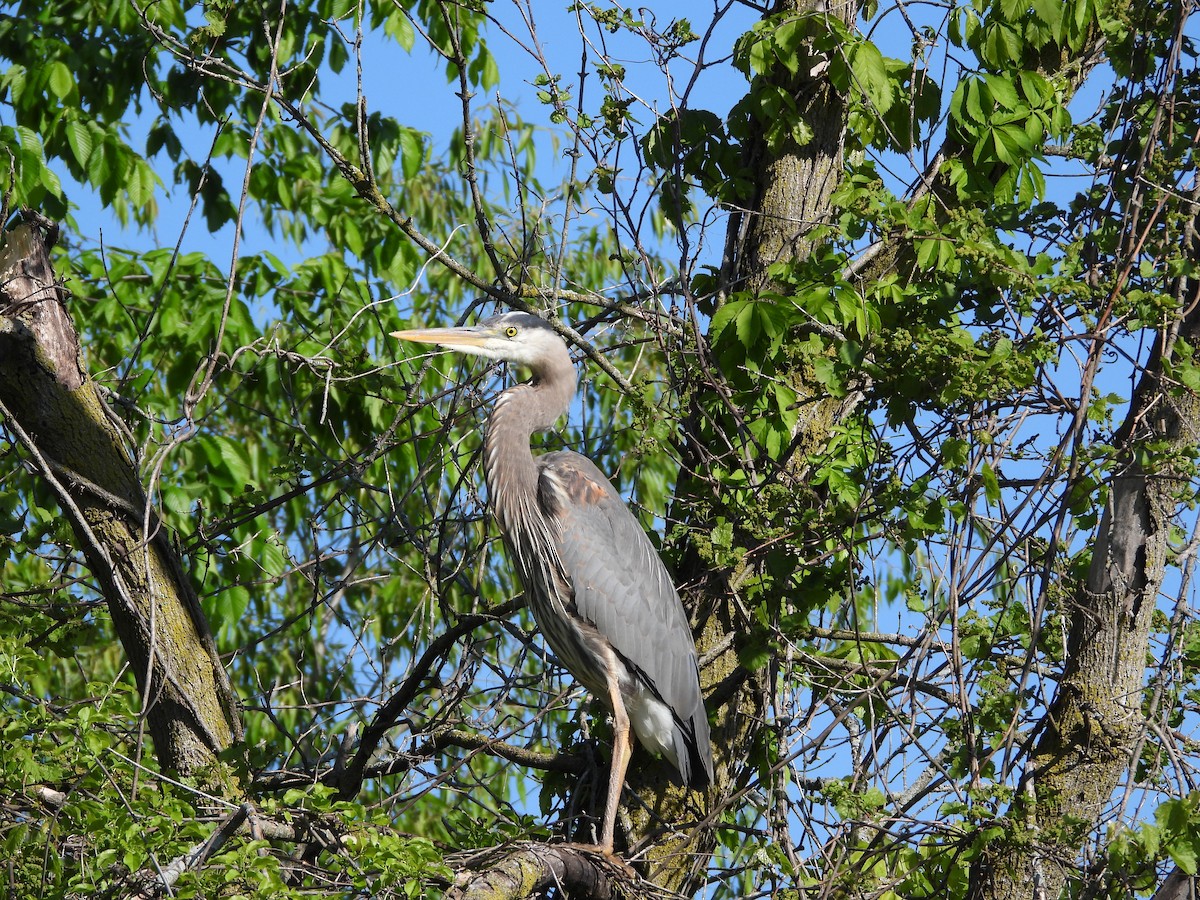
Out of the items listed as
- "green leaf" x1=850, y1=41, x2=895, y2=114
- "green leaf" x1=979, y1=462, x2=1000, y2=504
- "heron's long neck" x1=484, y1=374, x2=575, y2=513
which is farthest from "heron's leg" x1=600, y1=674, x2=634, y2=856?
"green leaf" x1=850, y1=41, x2=895, y2=114

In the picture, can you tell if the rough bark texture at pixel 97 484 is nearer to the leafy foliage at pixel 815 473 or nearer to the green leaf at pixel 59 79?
the leafy foliage at pixel 815 473

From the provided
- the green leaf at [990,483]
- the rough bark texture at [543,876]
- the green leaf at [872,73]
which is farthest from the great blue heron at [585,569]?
the green leaf at [872,73]

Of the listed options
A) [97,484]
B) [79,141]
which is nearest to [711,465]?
[97,484]

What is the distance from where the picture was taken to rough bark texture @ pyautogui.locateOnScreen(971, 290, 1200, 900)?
3.24 m

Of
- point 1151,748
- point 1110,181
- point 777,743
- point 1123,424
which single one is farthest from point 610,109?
point 1151,748

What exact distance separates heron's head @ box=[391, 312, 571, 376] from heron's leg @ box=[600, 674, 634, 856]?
1.10 metres

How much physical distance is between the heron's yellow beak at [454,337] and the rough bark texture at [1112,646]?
1992 mm

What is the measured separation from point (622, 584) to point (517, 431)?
2.13 feet

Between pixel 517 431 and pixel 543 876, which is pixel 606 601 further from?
pixel 543 876

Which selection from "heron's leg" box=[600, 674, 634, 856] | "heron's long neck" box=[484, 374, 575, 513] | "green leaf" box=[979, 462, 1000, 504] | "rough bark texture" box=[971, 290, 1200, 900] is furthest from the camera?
"heron's long neck" box=[484, 374, 575, 513]

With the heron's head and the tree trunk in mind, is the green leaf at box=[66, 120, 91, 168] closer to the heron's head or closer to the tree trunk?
the heron's head

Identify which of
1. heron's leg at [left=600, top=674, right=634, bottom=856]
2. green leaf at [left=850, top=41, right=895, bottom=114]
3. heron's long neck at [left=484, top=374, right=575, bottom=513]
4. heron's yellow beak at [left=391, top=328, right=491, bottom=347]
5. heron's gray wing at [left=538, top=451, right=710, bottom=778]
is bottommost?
heron's leg at [left=600, top=674, right=634, bottom=856]

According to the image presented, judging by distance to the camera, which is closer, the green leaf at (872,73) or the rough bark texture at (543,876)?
the rough bark texture at (543,876)

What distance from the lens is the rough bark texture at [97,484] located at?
11.3 feet
